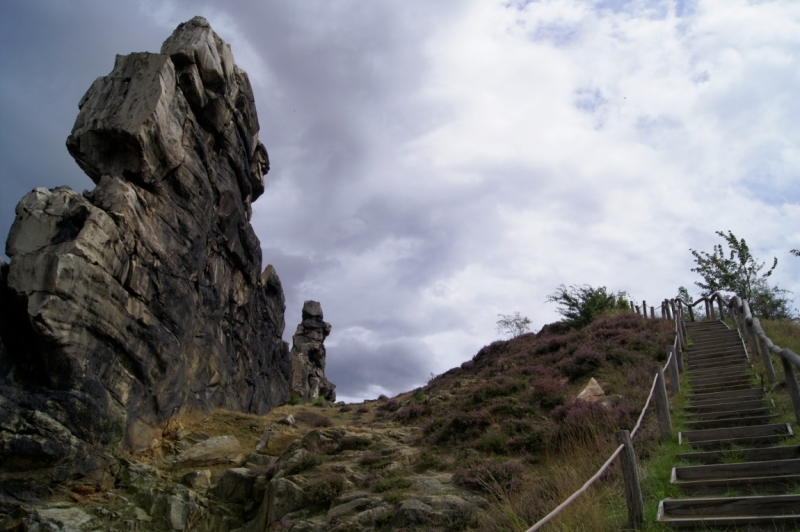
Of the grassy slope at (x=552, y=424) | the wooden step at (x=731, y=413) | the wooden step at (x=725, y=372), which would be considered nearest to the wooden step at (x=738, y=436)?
the grassy slope at (x=552, y=424)

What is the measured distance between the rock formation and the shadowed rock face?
1855cm

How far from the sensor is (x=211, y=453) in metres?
18.9

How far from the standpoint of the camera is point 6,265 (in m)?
14.9

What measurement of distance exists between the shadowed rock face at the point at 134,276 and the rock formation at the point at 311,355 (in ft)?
60.9

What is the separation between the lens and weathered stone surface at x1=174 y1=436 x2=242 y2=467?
18.2m

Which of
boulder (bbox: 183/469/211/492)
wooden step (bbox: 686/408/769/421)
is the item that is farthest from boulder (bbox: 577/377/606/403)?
boulder (bbox: 183/469/211/492)

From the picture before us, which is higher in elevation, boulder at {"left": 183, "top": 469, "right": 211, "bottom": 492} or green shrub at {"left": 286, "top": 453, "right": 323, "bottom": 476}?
green shrub at {"left": 286, "top": 453, "right": 323, "bottom": 476}

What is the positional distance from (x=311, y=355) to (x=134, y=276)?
37307 mm

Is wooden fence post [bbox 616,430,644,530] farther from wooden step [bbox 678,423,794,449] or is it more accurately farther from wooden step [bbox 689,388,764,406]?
wooden step [bbox 689,388,764,406]

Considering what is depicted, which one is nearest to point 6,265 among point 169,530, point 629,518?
point 169,530

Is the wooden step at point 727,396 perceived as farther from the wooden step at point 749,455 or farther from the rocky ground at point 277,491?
the rocky ground at point 277,491

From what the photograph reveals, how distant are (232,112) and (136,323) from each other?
14885 millimetres

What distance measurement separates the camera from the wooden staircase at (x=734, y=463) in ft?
20.0

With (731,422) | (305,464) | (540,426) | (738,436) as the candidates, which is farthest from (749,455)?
(305,464)
